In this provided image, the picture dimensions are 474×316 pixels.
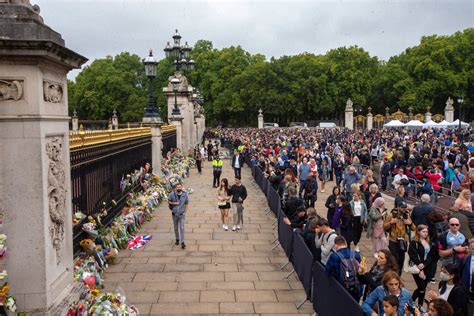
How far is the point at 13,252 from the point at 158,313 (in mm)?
2891

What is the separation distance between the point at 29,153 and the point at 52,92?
0.83 metres

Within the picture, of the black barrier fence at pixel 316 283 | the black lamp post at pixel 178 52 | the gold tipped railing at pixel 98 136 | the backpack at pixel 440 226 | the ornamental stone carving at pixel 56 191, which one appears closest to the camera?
the ornamental stone carving at pixel 56 191

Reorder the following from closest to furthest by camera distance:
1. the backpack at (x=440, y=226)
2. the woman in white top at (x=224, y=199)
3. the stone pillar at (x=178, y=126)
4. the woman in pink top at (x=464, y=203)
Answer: the backpack at (x=440, y=226), the woman in pink top at (x=464, y=203), the woman in white top at (x=224, y=199), the stone pillar at (x=178, y=126)

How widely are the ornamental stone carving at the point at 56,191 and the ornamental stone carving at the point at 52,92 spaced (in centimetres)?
44

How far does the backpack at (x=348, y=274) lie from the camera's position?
6430 mm

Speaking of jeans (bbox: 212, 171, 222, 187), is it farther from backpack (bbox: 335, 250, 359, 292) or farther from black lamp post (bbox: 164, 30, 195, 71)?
backpack (bbox: 335, 250, 359, 292)

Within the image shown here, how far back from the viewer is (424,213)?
9750 mm

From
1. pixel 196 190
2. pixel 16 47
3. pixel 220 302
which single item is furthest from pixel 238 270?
pixel 196 190

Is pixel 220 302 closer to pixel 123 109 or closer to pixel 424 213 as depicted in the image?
pixel 424 213

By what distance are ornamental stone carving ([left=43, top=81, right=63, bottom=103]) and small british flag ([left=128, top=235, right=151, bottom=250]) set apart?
603 cm

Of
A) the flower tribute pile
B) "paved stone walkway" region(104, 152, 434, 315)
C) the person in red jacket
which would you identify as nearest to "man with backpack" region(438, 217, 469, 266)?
"paved stone walkway" region(104, 152, 434, 315)

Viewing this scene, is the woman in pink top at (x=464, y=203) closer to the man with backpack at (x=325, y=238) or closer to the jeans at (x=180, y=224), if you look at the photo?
the man with backpack at (x=325, y=238)

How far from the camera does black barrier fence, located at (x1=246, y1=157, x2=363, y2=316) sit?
5.76 metres

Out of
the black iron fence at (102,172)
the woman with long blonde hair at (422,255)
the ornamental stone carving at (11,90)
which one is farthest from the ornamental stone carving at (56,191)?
the woman with long blonde hair at (422,255)
